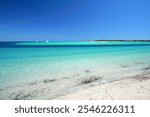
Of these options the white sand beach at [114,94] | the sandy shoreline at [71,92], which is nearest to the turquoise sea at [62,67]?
the sandy shoreline at [71,92]

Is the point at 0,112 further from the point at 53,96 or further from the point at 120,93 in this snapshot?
the point at 120,93

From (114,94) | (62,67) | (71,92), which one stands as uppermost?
(62,67)

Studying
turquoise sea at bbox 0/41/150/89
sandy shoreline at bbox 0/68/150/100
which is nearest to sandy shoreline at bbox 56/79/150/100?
sandy shoreline at bbox 0/68/150/100

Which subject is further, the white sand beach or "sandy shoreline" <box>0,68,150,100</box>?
"sandy shoreline" <box>0,68,150,100</box>

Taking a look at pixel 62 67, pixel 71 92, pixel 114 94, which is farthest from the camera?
pixel 62 67

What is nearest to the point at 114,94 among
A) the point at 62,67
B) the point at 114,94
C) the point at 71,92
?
the point at 114,94

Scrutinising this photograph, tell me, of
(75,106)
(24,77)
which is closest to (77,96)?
(75,106)

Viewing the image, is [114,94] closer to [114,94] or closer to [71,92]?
[114,94]

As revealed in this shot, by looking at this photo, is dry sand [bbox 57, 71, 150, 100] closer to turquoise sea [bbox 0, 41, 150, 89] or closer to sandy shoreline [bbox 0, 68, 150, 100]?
sandy shoreline [bbox 0, 68, 150, 100]

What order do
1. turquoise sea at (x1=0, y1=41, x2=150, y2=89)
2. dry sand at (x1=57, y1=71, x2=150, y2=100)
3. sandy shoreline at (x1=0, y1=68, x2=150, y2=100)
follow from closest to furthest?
dry sand at (x1=57, y1=71, x2=150, y2=100)
sandy shoreline at (x1=0, y1=68, x2=150, y2=100)
turquoise sea at (x1=0, y1=41, x2=150, y2=89)

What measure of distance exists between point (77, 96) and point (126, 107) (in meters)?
1.61

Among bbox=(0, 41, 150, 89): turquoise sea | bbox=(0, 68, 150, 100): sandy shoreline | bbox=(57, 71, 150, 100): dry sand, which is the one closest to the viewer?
bbox=(57, 71, 150, 100): dry sand

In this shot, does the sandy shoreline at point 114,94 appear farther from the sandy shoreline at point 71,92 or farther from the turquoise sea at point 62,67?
the turquoise sea at point 62,67

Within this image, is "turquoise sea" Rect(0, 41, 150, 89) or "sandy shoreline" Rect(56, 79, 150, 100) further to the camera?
"turquoise sea" Rect(0, 41, 150, 89)
